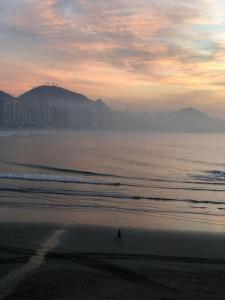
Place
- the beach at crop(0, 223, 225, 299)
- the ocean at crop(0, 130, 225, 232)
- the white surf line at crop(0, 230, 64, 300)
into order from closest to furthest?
the white surf line at crop(0, 230, 64, 300) < the beach at crop(0, 223, 225, 299) < the ocean at crop(0, 130, 225, 232)

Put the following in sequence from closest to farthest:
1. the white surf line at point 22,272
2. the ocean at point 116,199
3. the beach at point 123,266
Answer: the white surf line at point 22,272
the beach at point 123,266
the ocean at point 116,199

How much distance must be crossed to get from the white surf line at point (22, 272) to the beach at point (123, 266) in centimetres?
10

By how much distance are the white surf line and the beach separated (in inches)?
3.9

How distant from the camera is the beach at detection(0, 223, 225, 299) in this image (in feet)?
40.5

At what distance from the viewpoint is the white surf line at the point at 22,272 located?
1214cm

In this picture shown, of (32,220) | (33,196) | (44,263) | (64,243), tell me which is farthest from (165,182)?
(44,263)

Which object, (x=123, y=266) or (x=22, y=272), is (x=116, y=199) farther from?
(x=22, y=272)

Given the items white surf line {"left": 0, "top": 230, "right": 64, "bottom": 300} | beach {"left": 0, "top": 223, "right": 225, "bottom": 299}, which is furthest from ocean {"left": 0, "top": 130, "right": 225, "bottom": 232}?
white surf line {"left": 0, "top": 230, "right": 64, "bottom": 300}

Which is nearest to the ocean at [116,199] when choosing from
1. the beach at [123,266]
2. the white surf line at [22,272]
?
the beach at [123,266]

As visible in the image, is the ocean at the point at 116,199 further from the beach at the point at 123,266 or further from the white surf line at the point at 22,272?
the white surf line at the point at 22,272

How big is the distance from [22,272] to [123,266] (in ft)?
10.5

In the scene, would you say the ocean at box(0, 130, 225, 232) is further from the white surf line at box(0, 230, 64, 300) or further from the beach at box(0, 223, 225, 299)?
the white surf line at box(0, 230, 64, 300)

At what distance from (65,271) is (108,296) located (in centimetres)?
231

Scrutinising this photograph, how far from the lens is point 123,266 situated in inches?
577
